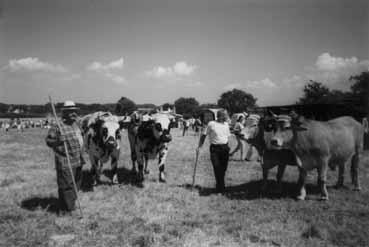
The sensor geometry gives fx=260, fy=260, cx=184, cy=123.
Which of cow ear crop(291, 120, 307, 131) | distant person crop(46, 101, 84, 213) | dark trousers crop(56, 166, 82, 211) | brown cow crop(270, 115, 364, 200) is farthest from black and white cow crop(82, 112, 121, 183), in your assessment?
cow ear crop(291, 120, 307, 131)

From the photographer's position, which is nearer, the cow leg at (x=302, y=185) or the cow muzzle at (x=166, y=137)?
the cow leg at (x=302, y=185)

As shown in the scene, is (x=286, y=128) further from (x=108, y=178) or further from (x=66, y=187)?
(x=108, y=178)

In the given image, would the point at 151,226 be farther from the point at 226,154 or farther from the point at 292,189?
the point at 292,189

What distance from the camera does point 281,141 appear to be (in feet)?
21.3

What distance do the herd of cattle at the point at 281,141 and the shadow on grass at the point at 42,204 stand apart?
5.21 ft

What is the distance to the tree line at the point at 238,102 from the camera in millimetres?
11036

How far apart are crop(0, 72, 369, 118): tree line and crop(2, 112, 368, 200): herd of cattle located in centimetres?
98

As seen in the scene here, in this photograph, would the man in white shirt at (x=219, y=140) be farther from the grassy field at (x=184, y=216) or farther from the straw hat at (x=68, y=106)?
the straw hat at (x=68, y=106)

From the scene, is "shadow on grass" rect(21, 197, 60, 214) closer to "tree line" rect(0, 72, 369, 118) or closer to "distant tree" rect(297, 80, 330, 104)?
"tree line" rect(0, 72, 369, 118)

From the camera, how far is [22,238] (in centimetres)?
458

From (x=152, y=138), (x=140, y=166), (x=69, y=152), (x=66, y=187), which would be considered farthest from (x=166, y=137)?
(x=66, y=187)

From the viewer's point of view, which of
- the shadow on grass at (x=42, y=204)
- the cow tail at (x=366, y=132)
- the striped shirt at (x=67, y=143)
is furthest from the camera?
Result: the cow tail at (x=366, y=132)

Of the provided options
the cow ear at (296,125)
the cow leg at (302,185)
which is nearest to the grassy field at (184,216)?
the cow leg at (302,185)

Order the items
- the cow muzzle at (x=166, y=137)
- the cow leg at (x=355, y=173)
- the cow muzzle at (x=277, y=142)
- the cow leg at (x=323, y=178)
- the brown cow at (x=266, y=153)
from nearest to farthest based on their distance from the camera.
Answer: the cow muzzle at (x=277, y=142) < the cow leg at (x=323, y=178) < the brown cow at (x=266, y=153) < the cow leg at (x=355, y=173) < the cow muzzle at (x=166, y=137)
